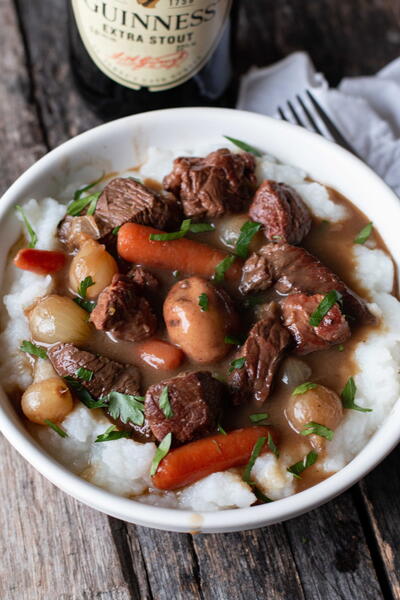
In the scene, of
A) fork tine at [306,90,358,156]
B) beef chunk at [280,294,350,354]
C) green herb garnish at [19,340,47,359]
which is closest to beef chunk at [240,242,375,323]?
beef chunk at [280,294,350,354]

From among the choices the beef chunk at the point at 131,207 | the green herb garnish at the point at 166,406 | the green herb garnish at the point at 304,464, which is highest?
the beef chunk at the point at 131,207

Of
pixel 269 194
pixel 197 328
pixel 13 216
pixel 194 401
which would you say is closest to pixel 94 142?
pixel 13 216

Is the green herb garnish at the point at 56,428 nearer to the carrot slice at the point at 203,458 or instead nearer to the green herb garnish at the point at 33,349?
the green herb garnish at the point at 33,349

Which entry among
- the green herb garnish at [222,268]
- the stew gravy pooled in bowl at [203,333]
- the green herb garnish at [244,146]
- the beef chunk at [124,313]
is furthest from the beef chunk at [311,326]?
the green herb garnish at [244,146]

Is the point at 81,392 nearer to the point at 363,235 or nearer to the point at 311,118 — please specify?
the point at 363,235

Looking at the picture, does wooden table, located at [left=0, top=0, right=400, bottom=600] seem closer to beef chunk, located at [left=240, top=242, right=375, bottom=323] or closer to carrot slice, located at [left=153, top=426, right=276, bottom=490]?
carrot slice, located at [left=153, top=426, right=276, bottom=490]

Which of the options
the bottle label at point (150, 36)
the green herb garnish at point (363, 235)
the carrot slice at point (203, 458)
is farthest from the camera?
the bottle label at point (150, 36)

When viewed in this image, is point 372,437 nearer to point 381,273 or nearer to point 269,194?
point 381,273
